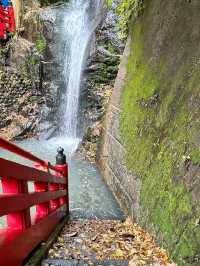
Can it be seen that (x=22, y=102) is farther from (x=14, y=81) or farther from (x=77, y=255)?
(x=77, y=255)

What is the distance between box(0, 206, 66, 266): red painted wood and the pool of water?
9.02 ft

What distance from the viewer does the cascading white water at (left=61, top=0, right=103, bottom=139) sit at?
12.4 metres

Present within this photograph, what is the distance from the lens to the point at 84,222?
17.6 ft

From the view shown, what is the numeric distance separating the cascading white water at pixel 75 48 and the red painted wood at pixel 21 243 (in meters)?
8.85

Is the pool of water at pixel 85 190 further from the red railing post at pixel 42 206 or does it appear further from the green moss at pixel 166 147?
the red railing post at pixel 42 206

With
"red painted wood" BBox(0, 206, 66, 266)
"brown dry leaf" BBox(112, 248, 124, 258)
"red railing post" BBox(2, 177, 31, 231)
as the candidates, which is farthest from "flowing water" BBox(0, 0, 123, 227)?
"red railing post" BBox(2, 177, 31, 231)

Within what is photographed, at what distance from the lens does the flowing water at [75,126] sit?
22.1ft

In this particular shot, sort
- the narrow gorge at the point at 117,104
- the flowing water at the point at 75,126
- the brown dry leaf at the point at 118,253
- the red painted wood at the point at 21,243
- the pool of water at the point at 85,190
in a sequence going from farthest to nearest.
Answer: the flowing water at the point at 75,126, the pool of water at the point at 85,190, the narrow gorge at the point at 117,104, the brown dry leaf at the point at 118,253, the red painted wood at the point at 21,243

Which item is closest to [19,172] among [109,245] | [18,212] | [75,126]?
[18,212]

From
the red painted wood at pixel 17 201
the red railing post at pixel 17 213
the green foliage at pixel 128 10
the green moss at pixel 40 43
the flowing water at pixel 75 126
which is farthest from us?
the green moss at pixel 40 43

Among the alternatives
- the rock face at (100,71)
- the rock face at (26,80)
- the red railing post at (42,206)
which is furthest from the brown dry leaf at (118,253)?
the rock face at (26,80)

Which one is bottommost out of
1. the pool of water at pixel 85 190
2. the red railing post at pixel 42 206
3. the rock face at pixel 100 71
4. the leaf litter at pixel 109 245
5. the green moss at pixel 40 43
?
the pool of water at pixel 85 190

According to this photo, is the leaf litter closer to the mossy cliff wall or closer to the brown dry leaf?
the brown dry leaf

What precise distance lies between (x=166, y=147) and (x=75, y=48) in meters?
10.2
